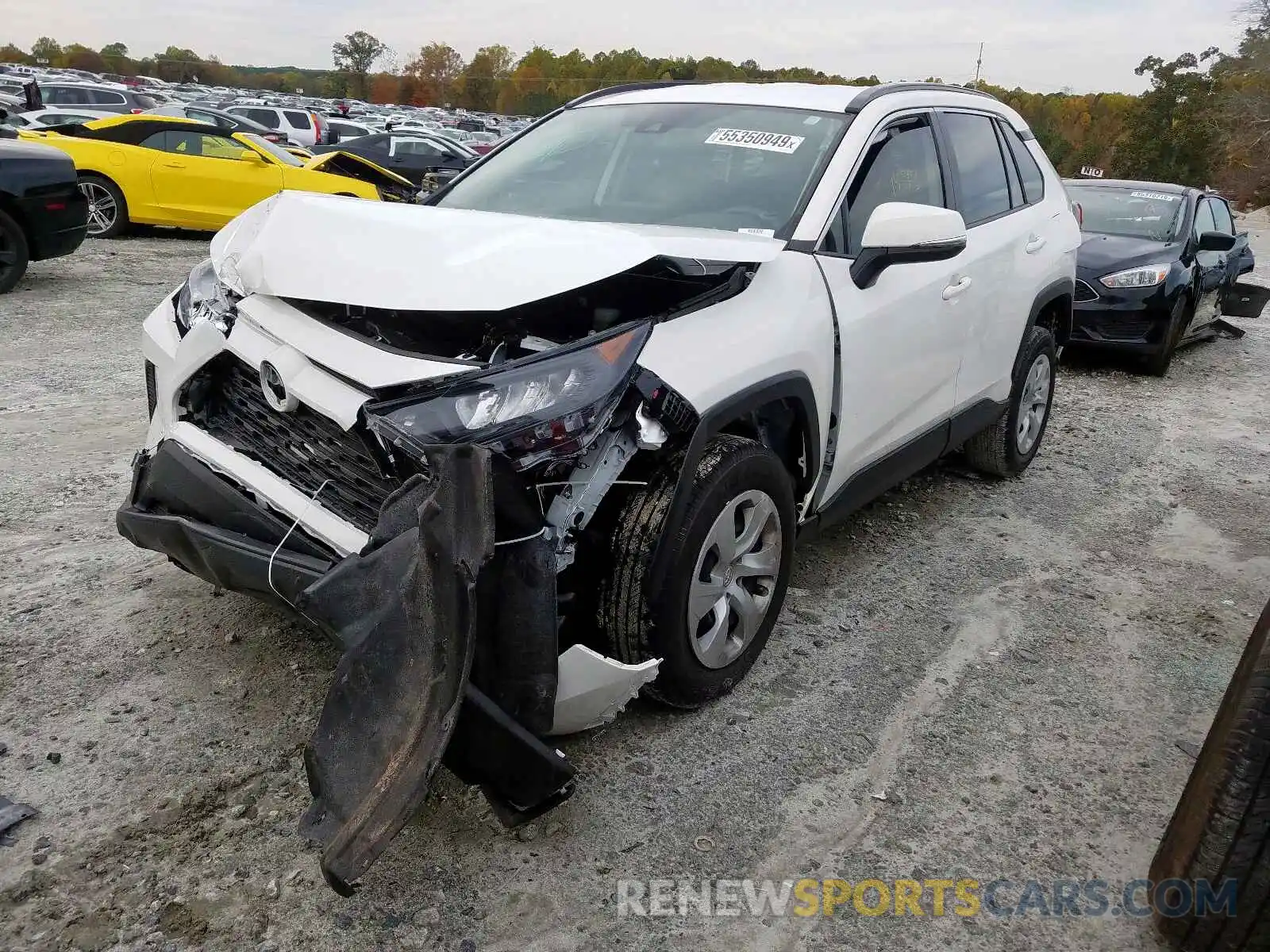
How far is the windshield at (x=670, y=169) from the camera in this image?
331 cm

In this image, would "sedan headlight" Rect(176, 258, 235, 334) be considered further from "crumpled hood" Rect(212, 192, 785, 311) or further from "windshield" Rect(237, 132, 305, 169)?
"windshield" Rect(237, 132, 305, 169)

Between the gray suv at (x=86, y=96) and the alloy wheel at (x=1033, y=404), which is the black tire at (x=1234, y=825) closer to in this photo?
the alloy wheel at (x=1033, y=404)

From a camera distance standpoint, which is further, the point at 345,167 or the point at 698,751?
the point at 345,167

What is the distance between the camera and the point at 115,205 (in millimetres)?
11078

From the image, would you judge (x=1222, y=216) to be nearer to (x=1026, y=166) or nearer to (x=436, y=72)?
(x=1026, y=166)

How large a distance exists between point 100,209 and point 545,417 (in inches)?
435

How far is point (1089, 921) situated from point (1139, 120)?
50.9m

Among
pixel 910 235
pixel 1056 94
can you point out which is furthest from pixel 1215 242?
pixel 1056 94

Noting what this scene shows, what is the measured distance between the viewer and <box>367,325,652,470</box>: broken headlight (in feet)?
6.99

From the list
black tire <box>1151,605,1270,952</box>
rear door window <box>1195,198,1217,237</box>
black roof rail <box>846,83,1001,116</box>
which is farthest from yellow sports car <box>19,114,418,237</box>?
black tire <box>1151,605,1270,952</box>

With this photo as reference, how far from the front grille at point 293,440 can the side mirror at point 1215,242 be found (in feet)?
26.7

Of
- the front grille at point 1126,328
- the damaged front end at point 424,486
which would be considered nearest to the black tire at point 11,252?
the damaged front end at point 424,486

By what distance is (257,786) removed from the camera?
2.50 meters

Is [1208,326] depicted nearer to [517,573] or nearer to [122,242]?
[517,573]
